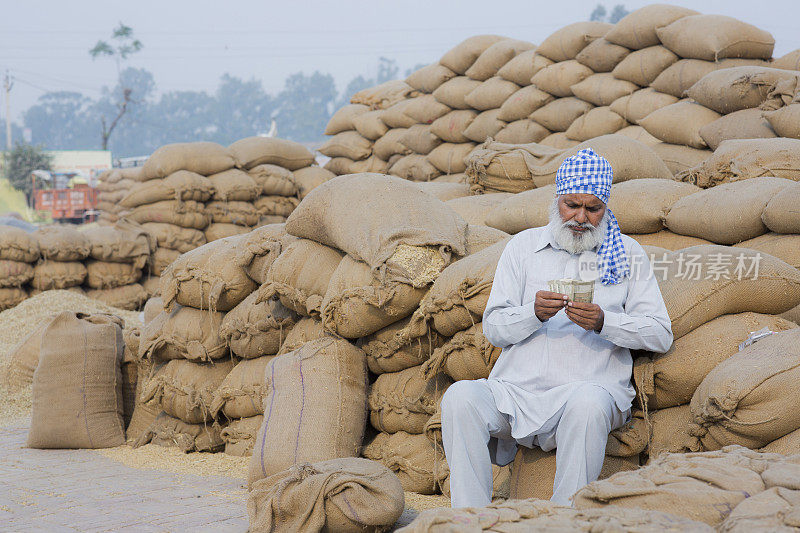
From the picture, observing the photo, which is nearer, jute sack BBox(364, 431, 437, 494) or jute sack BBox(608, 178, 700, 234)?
jute sack BBox(364, 431, 437, 494)

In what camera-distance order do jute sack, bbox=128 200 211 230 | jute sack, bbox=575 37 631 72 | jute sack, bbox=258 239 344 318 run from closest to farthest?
jute sack, bbox=258 239 344 318
jute sack, bbox=575 37 631 72
jute sack, bbox=128 200 211 230

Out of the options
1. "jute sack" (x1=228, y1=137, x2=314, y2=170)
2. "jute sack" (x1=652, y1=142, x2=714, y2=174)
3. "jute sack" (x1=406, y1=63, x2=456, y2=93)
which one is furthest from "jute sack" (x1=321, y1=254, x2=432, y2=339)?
"jute sack" (x1=406, y1=63, x2=456, y2=93)

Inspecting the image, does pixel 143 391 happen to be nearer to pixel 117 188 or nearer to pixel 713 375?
pixel 713 375

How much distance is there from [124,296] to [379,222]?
558 cm

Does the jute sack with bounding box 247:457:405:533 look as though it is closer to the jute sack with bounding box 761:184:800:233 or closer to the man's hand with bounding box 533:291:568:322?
the man's hand with bounding box 533:291:568:322

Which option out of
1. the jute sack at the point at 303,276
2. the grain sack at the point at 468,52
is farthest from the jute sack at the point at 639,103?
the jute sack at the point at 303,276

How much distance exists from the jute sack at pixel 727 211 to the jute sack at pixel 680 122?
1773 millimetres

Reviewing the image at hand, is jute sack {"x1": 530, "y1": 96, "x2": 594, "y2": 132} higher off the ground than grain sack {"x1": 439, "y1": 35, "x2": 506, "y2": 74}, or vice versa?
grain sack {"x1": 439, "y1": 35, "x2": 506, "y2": 74}

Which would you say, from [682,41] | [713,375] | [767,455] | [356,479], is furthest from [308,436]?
[682,41]

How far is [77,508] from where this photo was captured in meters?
3.39

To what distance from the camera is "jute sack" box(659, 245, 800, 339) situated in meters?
2.90

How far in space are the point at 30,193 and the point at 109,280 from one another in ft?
93.9

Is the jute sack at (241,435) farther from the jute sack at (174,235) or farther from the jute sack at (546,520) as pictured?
the jute sack at (174,235)

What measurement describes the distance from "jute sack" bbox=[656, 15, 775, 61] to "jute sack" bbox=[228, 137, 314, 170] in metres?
4.37
